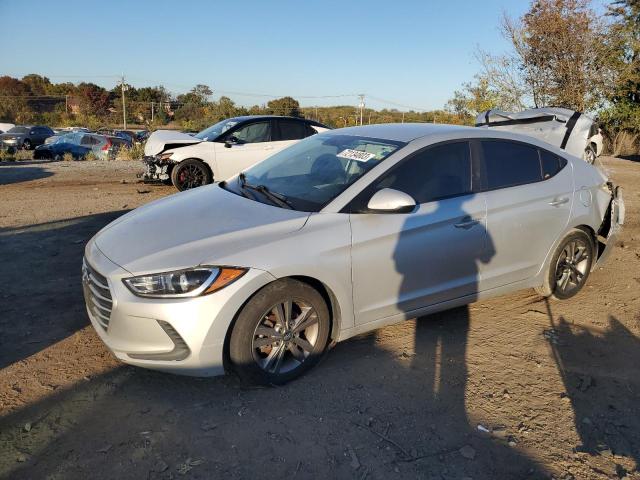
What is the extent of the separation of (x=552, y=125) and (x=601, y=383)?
→ 5.68 meters

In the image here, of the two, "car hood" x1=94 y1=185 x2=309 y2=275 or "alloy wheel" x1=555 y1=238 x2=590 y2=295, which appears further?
"alloy wheel" x1=555 y1=238 x2=590 y2=295

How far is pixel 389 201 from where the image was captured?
3465 millimetres

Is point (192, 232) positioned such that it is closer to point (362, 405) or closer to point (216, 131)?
point (362, 405)

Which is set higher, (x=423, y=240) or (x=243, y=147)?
(x=243, y=147)

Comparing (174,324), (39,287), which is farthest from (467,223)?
(39,287)

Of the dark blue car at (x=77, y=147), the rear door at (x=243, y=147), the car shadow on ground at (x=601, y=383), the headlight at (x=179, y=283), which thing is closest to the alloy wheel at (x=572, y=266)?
the car shadow on ground at (x=601, y=383)

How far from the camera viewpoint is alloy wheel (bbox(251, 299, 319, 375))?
3223mm

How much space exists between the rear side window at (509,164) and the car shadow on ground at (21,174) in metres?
11.0

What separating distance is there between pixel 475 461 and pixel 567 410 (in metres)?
0.88

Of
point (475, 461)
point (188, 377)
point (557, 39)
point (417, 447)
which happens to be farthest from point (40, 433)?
point (557, 39)

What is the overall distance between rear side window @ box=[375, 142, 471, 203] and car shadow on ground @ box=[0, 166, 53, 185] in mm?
10708

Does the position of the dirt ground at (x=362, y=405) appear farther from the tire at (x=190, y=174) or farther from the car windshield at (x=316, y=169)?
the tire at (x=190, y=174)

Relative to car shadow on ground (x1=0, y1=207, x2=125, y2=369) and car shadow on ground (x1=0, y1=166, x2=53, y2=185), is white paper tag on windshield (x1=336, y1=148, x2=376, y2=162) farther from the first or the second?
car shadow on ground (x1=0, y1=166, x2=53, y2=185)

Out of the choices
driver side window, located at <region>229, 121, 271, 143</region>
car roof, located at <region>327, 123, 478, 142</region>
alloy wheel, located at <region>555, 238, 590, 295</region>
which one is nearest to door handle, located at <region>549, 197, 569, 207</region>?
alloy wheel, located at <region>555, 238, 590, 295</region>
